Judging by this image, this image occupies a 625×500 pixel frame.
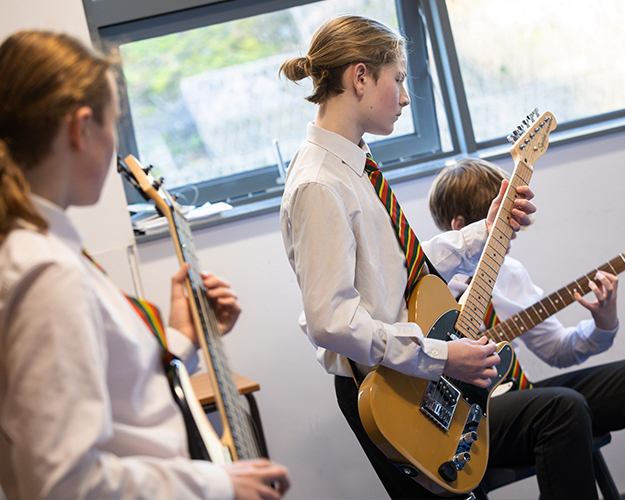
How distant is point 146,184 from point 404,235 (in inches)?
26.2

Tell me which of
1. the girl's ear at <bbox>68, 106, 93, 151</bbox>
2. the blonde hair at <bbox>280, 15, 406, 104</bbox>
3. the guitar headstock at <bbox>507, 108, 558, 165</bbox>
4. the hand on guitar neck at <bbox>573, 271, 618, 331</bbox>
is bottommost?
the hand on guitar neck at <bbox>573, 271, 618, 331</bbox>

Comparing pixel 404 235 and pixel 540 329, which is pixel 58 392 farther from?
pixel 540 329

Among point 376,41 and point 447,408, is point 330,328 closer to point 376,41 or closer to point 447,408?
point 447,408

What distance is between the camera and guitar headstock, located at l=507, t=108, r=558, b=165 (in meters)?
1.70

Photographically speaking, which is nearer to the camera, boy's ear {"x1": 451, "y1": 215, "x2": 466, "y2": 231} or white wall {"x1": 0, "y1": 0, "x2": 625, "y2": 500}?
boy's ear {"x1": 451, "y1": 215, "x2": 466, "y2": 231}

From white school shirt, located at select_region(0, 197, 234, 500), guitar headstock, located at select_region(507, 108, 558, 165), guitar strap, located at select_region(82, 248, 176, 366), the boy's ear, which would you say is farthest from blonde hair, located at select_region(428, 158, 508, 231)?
white school shirt, located at select_region(0, 197, 234, 500)

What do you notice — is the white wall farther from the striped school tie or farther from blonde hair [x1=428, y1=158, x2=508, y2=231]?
the striped school tie

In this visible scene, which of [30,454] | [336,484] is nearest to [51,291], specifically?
[30,454]

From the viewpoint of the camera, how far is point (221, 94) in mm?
2527

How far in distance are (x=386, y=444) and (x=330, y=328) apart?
0.29 m

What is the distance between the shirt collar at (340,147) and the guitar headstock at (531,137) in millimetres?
513

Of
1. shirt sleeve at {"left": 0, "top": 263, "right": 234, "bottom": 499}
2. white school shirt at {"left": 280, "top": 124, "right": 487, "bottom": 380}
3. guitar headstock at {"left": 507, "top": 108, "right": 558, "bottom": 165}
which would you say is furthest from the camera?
guitar headstock at {"left": 507, "top": 108, "right": 558, "bottom": 165}

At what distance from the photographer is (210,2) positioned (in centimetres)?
239

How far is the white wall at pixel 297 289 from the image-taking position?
7.48 ft
